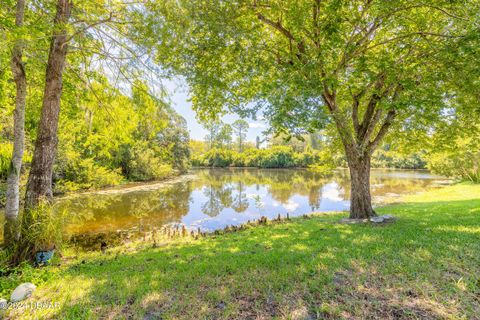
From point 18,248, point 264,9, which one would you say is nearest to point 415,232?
point 264,9

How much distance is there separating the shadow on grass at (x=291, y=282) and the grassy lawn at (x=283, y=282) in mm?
12

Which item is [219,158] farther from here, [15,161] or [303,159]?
[15,161]

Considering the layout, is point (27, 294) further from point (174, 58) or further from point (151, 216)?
point (151, 216)

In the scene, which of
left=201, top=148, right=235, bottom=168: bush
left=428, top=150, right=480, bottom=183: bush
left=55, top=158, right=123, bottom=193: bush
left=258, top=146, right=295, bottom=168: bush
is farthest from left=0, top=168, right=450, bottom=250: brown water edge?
left=201, top=148, right=235, bottom=168: bush

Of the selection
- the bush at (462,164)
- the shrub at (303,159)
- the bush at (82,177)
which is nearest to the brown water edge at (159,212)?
the bush at (82,177)

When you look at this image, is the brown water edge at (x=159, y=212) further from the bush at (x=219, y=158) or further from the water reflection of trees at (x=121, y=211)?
the bush at (x=219, y=158)

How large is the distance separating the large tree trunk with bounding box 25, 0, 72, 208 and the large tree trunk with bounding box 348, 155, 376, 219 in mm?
7597

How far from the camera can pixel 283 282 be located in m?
3.09

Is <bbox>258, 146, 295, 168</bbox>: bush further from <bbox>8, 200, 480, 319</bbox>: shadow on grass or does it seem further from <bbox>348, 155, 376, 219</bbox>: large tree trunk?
<bbox>8, 200, 480, 319</bbox>: shadow on grass

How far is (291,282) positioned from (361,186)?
15.8ft

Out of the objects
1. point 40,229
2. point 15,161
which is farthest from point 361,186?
point 15,161

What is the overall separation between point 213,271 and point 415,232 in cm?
467

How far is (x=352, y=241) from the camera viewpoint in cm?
468

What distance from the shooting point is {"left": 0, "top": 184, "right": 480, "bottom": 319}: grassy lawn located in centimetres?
255
